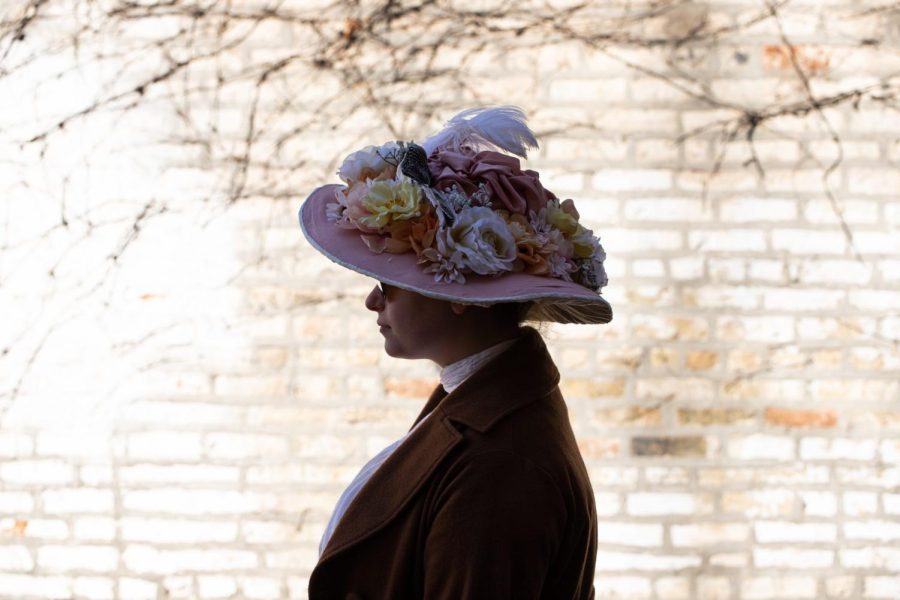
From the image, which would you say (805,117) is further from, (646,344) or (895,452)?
A: (895,452)

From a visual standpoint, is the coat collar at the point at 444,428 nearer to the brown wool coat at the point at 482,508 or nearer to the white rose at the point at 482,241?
the brown wool coat at the point at 482,508

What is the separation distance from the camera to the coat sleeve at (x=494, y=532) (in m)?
1.20

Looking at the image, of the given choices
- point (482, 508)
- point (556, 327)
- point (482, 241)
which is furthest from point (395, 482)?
point (556, 327)

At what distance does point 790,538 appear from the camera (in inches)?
109

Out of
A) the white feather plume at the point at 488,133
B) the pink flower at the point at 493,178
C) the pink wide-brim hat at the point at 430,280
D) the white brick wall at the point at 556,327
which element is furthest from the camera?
the white brick wall at the point at 556,327

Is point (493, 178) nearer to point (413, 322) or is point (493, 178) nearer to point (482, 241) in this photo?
point (482, 241)

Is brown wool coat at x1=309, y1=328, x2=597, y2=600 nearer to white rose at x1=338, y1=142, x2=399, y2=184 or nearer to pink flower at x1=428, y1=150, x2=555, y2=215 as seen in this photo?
pink flower at x1=428, y1=150, x2=555, y2=215

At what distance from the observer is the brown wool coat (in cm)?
121

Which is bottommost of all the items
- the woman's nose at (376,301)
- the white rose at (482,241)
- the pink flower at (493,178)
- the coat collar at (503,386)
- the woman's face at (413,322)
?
the coat collar at (503,386)

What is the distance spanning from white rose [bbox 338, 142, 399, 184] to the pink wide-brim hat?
79 mm

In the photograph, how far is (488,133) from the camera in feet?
5.09

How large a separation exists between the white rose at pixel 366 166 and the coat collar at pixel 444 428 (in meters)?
0.34

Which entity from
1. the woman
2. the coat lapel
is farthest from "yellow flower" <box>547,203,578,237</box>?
the coat lapel

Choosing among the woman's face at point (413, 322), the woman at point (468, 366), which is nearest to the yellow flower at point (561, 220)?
the woman at point (468, 366)
